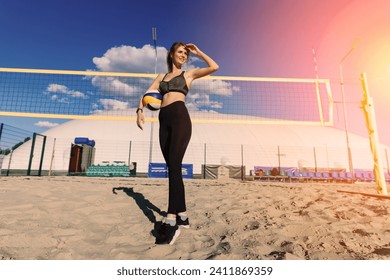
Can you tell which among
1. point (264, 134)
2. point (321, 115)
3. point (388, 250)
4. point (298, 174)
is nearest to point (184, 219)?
point (388, 250)

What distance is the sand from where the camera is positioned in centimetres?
156

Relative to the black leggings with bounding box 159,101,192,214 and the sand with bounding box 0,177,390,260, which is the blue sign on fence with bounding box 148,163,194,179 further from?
the black leggings with bounding box 159,101,192,214

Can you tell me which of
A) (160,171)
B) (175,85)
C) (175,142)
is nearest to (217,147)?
(160,171)

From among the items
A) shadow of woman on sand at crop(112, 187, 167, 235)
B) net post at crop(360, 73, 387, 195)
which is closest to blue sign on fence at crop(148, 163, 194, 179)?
shadow of woman on sand at crop(112, 187, 167, 235)

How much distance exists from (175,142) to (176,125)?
15 cm

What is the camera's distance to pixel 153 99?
2.36 m

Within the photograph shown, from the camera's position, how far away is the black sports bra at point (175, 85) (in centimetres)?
216

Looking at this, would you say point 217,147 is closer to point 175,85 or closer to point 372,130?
point 372,130

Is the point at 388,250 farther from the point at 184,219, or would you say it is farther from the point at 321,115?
the point at 321,115

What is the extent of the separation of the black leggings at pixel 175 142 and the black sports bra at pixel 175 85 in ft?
0.44

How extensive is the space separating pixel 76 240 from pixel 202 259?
39.0 inches

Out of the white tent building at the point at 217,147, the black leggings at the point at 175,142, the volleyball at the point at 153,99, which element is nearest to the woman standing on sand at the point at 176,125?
the black leggings at the point at 175,142

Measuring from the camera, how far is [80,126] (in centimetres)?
3088

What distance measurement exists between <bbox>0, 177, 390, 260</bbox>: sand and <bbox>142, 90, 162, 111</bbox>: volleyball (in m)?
1.11
